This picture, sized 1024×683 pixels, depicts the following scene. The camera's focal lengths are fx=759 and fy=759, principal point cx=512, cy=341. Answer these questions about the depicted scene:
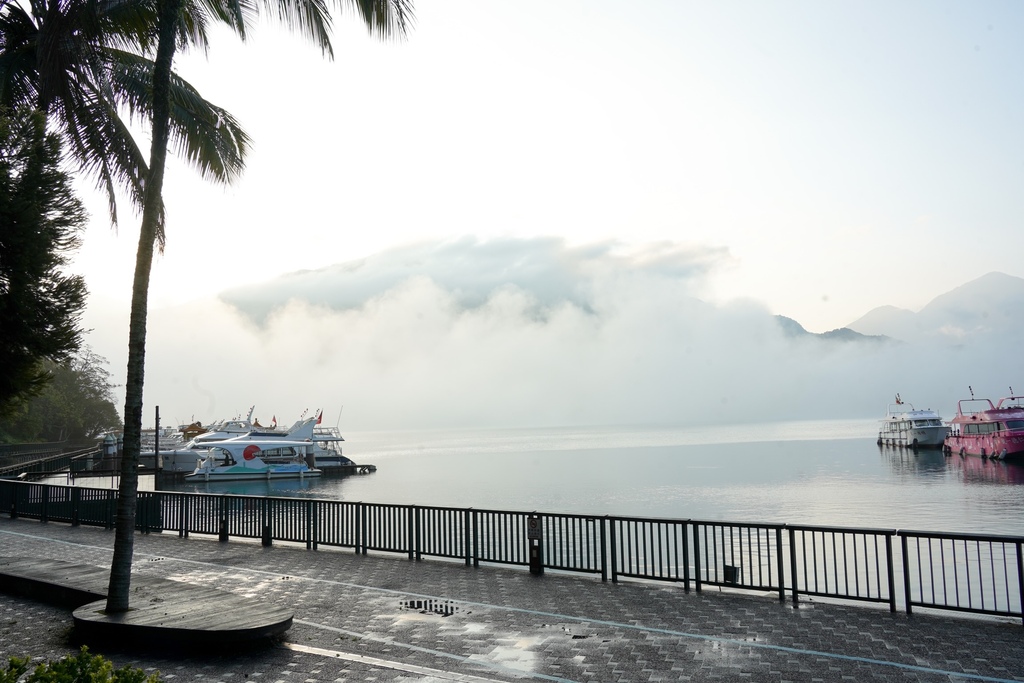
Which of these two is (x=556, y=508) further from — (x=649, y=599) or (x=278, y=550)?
(x=649, y=599)

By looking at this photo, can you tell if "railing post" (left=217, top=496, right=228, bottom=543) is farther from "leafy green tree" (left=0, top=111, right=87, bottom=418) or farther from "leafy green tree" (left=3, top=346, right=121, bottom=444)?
"leafy green tree" (left=3, top=346, right=121, bottom=444)

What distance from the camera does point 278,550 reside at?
16531mm

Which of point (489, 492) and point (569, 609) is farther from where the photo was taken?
point (489, 492)

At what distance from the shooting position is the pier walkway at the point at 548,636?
8.15m

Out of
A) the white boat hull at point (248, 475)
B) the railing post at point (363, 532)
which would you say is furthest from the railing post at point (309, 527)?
the white boat hull at point (248, 475)

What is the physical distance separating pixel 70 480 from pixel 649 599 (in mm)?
47362

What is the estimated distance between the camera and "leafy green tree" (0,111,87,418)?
60.8 ft

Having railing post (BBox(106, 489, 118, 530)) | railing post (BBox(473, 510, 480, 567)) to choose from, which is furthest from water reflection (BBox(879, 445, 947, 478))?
railing post (BBox(106, 489, 118, 530))

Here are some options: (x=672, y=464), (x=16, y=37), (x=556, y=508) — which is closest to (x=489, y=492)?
(x=556, y=508)

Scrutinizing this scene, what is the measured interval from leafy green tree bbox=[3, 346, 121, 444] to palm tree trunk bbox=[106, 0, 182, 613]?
2728 inches

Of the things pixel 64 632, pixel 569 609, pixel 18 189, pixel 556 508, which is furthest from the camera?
pixel 556 508

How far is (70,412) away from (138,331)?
92.2m

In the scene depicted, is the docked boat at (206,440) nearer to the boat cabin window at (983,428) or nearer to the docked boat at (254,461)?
the docked boat at (254,461)

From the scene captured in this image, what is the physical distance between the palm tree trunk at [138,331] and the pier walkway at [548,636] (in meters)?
1.08
